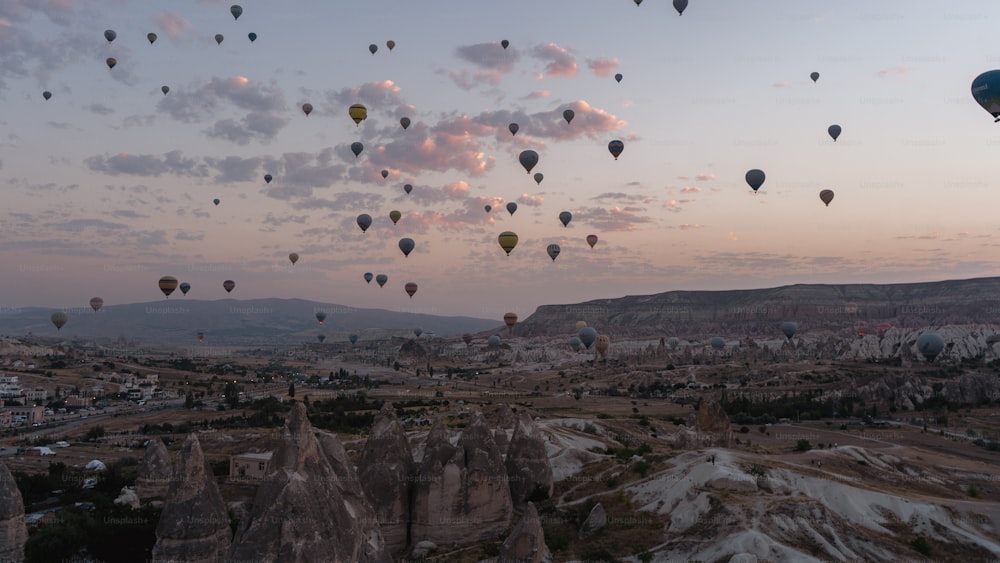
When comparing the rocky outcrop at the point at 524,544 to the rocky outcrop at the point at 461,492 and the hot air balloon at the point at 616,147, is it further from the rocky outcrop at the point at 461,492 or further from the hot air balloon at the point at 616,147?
the hot air balloon at the point at 616,147

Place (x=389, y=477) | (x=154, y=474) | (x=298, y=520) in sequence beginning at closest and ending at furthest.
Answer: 1. (x=298, y=520)
2. (x=389, y=477)
3. (x=154, y=474)

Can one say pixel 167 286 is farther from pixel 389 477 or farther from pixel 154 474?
pixel 389 477

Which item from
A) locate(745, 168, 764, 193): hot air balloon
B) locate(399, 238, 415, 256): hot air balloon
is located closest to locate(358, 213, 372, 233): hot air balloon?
locate(399, 238, 415, 256): hot air balloon

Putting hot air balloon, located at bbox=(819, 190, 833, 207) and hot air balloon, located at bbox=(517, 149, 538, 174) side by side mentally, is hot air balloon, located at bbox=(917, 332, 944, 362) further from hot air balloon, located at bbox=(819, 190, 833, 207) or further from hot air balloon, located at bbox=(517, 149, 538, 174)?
hot air balloon, located at bbox=(517, 149, 538, 174)

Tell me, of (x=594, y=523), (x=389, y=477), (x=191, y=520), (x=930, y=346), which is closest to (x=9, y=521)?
(x=191, y=520)

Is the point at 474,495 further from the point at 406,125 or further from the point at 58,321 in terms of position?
the point at 58,321

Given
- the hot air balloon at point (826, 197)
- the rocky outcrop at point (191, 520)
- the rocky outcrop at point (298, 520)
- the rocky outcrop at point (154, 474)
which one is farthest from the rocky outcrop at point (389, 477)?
the hot air balloon at point (826, 197)
